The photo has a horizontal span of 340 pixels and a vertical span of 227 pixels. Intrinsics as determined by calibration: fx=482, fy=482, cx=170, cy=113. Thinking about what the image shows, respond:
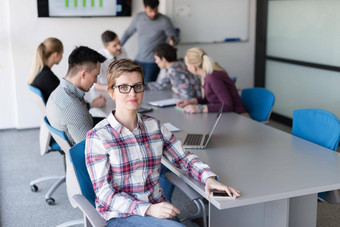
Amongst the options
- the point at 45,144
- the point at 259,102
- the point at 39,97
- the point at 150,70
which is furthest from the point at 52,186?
the point at 150,70

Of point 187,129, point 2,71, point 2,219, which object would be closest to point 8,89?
point 2,71

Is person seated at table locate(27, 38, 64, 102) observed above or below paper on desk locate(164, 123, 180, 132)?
above

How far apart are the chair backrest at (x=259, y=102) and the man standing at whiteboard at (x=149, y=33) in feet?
6.84

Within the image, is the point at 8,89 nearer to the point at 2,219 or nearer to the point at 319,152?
the point at 2,219

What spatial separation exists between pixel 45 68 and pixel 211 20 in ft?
10.5

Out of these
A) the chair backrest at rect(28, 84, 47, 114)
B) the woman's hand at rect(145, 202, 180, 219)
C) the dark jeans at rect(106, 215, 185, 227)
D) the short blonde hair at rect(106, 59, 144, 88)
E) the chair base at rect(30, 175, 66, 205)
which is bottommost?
the chair base at rect(30, 175, 66, 205)

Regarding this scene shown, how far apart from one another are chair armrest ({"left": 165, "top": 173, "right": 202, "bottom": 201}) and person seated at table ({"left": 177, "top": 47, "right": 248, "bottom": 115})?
1.35m

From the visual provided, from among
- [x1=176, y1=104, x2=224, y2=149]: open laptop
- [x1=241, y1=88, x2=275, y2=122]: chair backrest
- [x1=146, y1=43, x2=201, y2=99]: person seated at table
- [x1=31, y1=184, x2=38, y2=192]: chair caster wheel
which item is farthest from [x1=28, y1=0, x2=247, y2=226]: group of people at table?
[x1=241, y1=88, x2=275, y2=122]: chair backrest

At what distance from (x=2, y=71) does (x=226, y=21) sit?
10.3 ft

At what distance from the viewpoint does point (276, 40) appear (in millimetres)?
6637

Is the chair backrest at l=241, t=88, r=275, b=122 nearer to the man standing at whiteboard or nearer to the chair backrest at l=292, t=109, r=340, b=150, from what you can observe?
the chair backrest at l=292, t=109, r=340, b=150

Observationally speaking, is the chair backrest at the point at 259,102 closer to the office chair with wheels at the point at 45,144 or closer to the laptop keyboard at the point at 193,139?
the laptop keyboard at the point at 193,139

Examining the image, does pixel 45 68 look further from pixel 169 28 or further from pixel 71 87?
pixel 169 28

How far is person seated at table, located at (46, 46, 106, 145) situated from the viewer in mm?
3039
